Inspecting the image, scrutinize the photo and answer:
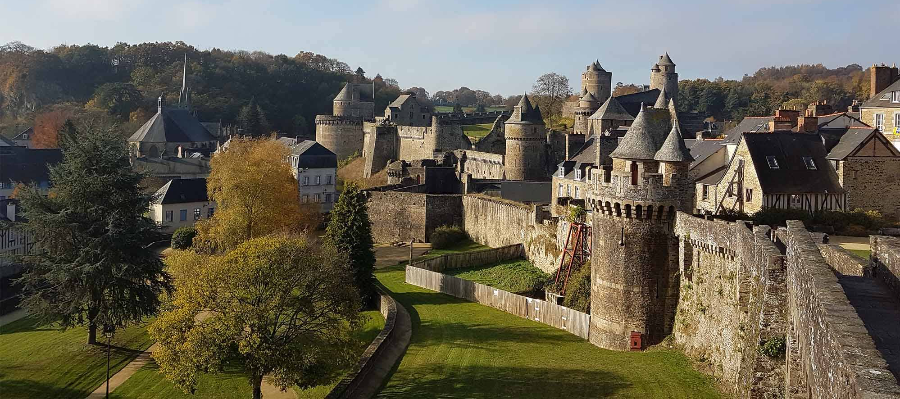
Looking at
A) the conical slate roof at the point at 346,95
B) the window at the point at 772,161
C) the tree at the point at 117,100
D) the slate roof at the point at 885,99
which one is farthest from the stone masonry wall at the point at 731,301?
the tree at the point at 117,100

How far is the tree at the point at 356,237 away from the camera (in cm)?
3434

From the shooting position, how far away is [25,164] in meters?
60.1

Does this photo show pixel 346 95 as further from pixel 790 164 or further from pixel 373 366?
pixel 373 366

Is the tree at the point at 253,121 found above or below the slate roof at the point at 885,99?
above

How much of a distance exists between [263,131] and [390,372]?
77.7 meters

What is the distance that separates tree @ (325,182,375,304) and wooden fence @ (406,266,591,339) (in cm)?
279

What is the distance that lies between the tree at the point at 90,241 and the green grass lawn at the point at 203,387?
3.79m

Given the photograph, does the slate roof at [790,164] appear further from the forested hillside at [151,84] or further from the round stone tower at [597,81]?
the forested hillside at [151,84]

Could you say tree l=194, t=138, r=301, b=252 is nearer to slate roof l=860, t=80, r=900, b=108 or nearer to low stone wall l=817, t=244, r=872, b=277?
low stone wall l=817, t=244, r=872, b=277

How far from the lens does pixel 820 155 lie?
30.3 m

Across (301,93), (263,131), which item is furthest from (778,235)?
(301,93)

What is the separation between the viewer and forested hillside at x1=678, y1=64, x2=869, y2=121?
268 ft

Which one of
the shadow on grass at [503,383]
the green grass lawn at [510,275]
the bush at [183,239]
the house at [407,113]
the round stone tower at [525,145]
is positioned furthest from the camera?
the house at [407,113]

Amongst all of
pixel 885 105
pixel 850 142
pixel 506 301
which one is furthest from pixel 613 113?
pixel 506 301
